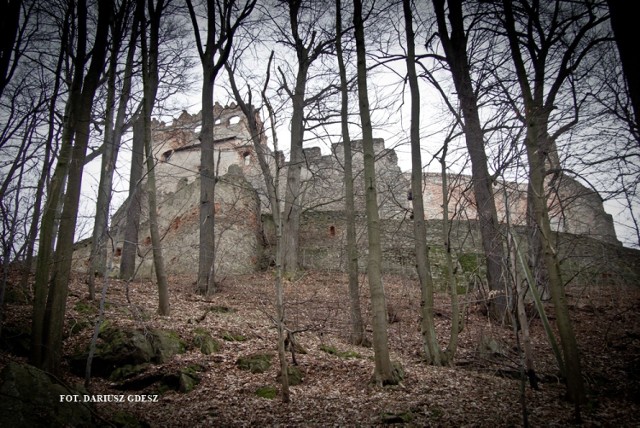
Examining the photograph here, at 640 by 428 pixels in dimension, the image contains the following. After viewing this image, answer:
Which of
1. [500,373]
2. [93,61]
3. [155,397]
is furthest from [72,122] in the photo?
[500,373]

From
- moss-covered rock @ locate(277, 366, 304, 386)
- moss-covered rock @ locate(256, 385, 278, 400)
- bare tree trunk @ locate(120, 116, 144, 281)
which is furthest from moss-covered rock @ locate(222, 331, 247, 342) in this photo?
bare tree trunk @ locate(120, 116, 144, 281)

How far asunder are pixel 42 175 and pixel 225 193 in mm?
7688

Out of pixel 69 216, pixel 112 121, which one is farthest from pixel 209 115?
pixel 69 216

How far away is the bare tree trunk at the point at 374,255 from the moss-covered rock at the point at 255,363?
1732 mm

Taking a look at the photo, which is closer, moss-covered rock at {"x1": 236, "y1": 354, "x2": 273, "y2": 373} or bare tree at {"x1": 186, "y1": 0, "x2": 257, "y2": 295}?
moss-covered rock at {"x1": 236, "y1": 354, "x2": 273, "y2": 373}

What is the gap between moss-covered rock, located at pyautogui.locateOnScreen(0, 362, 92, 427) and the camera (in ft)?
9.77

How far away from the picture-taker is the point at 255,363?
18.7 feet

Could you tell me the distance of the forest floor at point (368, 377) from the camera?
420 cm

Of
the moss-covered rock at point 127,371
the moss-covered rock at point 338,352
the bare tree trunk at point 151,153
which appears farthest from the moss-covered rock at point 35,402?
the moss-covered rock at point 338,352

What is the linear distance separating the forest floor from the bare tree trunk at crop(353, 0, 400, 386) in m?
0.28

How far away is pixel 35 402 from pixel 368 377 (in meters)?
3.95

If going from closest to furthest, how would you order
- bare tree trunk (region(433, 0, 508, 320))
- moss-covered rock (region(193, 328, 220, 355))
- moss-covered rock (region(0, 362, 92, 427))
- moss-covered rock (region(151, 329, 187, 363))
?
moss-covered rock (region(0, 362, 92, 427)) → moss-covered rock (region(151, 329, 187, 363)) → moss-covered rock (region(193, 328, 220, 355)) → bare tree trunk (region(433, 0, 508, 320))

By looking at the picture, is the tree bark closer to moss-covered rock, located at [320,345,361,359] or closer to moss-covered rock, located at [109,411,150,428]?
moss-covered rock, located at [320,345,361,359]

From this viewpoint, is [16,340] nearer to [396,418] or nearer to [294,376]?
[294,376]
